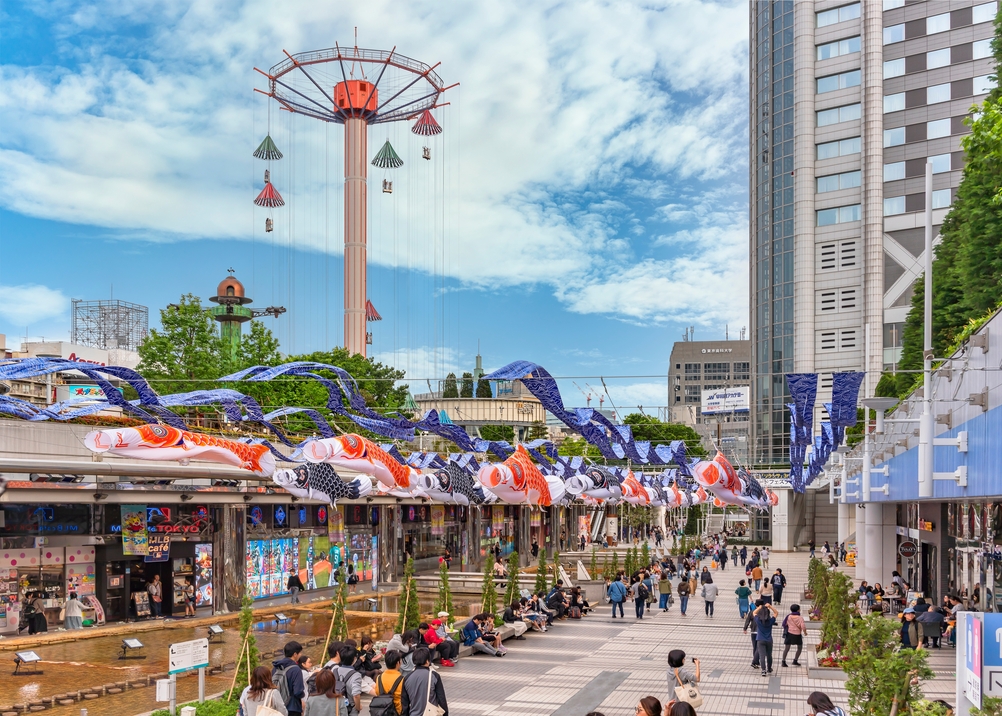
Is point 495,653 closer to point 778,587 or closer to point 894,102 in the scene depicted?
point 778,587

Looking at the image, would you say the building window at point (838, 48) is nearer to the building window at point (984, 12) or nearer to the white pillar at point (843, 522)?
the building window at point (984, 12)

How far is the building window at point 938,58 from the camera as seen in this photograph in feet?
232

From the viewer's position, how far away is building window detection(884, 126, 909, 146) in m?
72.6

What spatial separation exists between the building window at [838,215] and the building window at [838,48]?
41.2 feet

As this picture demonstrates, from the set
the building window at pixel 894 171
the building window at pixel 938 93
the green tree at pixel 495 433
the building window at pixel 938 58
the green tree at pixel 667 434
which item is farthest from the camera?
the green tree at pixel 667 434

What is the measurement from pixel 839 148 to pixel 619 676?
216ft

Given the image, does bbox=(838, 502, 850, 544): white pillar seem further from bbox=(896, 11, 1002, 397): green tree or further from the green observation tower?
the green observation tower

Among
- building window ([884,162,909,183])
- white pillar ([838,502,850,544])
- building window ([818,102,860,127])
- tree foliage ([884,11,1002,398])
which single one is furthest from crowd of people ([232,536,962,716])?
building window ([818,102,860,127])

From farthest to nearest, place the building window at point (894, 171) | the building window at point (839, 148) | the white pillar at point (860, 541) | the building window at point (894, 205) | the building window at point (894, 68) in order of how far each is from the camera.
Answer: the building window at point (839, 148)
the building window at point (894, 68)
the building window at point (894, 205)
the building window at point (894, 171)
the white pillar at point (860, 541)

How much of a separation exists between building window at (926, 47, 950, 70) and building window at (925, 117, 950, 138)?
4211 mm

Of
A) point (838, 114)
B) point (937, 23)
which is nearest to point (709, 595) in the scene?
point (838, 114)

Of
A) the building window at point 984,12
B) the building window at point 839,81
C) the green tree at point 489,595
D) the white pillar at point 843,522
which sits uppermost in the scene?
the building window at point 984,12

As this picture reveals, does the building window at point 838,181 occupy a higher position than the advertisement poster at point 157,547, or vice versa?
the building window at point 838,181

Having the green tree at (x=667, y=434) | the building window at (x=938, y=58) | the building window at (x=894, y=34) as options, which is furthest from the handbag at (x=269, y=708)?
the building window at (x=894, y=34)
